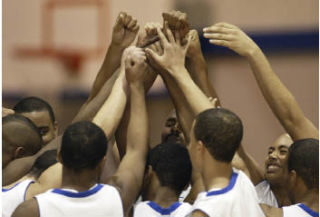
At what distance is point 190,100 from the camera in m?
2.41

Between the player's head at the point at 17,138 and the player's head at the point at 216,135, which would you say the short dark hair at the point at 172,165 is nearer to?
the player's head at the point at 216,135

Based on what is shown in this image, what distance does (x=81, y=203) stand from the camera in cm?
217

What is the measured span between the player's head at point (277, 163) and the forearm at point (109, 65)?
718mm

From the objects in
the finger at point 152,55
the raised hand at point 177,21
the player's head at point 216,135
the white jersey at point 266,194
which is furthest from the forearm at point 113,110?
the white jersey at point 266,194

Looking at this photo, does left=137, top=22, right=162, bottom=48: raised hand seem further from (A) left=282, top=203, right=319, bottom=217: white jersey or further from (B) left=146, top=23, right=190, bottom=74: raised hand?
(A) left=282, top=203, right=319, bottom=217: white jersey

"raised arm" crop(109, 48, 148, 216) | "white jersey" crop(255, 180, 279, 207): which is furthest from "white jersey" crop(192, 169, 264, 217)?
"white jersey" crop(255, 180, 279, 207)

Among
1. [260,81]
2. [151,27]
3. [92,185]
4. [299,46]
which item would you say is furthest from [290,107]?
[299,46]

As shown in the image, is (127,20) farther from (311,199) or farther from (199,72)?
(311,199)

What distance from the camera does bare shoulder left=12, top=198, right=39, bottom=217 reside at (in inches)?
83.2

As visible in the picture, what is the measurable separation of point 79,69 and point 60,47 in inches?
11.9

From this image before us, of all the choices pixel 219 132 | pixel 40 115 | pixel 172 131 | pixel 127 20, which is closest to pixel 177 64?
pixel 127 20

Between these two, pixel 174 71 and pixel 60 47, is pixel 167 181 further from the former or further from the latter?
pixel 60 47

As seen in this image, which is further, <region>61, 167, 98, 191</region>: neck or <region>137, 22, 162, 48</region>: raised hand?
<region>137, 22, 162, 48</region>: raised hand

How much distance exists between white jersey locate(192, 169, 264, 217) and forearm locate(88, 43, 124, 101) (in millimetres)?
724
